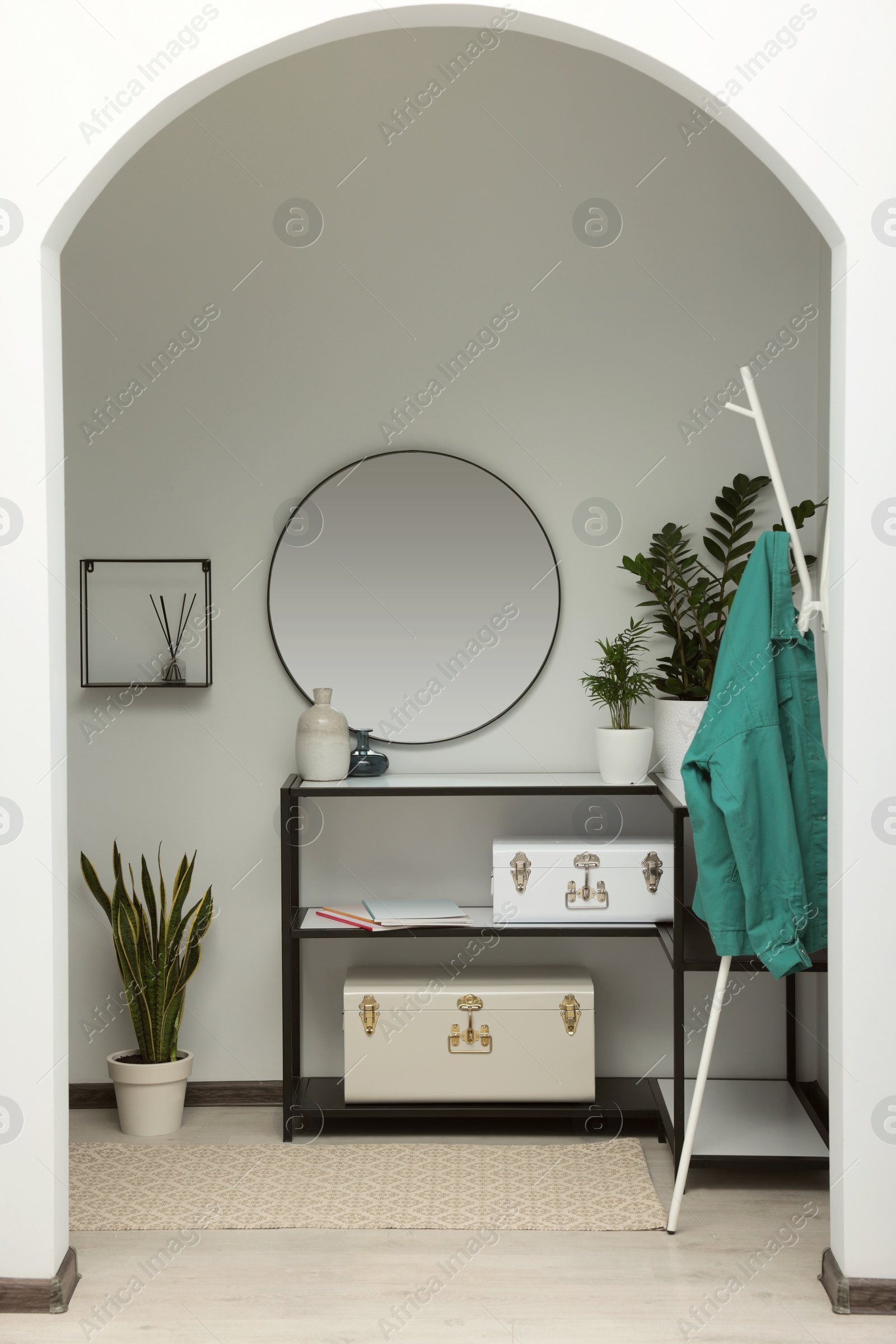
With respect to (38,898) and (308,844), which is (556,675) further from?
(38,898)

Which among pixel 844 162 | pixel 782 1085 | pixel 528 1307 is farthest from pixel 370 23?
pixel 782 1085

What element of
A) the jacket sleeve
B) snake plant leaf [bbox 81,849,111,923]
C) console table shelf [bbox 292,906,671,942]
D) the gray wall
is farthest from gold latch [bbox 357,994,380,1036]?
the jacket sleeve

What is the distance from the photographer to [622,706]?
3297 millimetres

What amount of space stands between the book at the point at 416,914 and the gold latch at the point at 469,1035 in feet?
0.75

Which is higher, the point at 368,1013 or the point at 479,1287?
the point at 368,1013

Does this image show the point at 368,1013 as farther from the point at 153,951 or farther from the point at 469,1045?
the point at 153,951

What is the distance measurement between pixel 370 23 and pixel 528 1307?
2.65m

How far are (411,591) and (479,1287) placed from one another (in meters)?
1.90

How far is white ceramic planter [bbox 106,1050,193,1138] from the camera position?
321cm

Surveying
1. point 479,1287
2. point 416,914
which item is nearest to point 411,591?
point 416,914

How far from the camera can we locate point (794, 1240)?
8.45 ft

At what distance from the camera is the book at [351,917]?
3.14 m

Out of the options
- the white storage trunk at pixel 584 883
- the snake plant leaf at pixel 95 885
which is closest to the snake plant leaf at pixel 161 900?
the snake plant leaf at pixel 95 885

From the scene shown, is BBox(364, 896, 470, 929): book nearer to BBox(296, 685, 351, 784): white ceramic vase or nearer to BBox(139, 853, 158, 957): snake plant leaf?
BBox(296, 685, 351, 784): white ceramic vase
